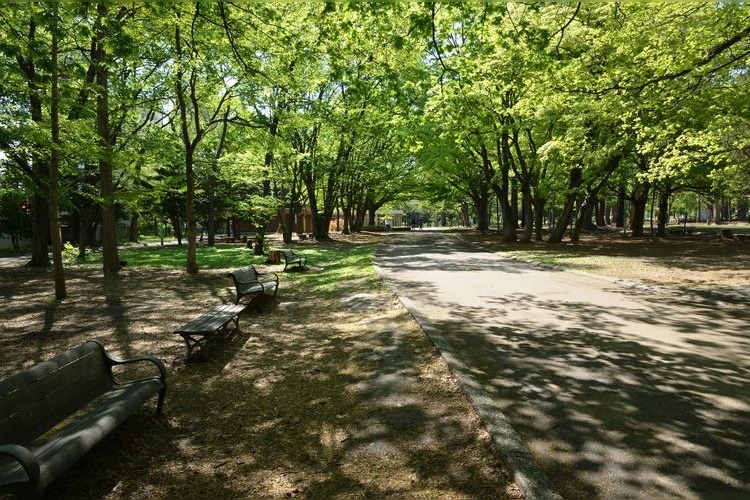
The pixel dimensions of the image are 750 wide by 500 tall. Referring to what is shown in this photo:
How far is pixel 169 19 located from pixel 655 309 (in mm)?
12715

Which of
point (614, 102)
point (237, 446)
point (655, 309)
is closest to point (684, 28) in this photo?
point (614, 102)

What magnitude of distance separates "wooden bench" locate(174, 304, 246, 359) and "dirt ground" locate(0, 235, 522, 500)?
7.7 inches

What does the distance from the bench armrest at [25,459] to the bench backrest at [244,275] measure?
6.75 meters

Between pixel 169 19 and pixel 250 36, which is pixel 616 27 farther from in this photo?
pixel 169 19

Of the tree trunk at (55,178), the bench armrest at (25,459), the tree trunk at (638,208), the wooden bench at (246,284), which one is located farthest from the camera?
the tree trunk at (638,208)

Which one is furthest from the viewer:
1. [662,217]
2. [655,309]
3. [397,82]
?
[662,217]

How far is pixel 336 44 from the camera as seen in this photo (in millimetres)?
9359

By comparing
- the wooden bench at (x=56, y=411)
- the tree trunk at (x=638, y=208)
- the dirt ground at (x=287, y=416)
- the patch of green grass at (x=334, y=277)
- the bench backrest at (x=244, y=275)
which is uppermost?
the tree trunk at (x=638, y=208)

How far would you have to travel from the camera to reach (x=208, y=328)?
6.12 m

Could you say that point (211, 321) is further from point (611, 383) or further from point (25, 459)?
point (611, 383)

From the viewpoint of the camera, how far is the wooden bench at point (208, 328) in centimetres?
603

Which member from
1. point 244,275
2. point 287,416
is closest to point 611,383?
point 287,416

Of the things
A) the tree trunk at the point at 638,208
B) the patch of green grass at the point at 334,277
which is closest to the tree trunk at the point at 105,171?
the patch of green grass at the point at 334,277

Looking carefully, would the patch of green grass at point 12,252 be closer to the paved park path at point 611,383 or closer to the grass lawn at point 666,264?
the paved park path at point 611,383
